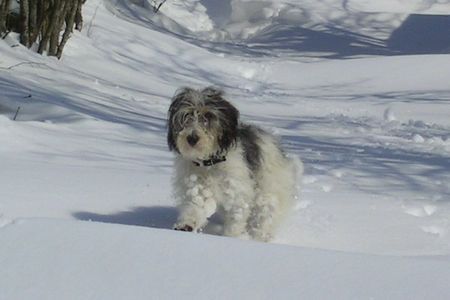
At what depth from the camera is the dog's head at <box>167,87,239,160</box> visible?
Answer: 4.52m

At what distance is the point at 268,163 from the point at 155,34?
10.7m

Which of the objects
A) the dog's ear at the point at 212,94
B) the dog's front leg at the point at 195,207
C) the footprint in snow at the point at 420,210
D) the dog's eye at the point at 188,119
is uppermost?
the dog's ear at the point at 212,94

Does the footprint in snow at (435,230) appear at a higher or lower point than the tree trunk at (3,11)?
lower

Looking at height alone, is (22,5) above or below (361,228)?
above

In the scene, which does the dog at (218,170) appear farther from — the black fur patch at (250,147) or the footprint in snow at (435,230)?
the footprint in snow at (435,230)

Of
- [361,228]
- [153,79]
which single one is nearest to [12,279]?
[361,228]

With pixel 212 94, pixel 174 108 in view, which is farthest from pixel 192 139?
pixel 212 94

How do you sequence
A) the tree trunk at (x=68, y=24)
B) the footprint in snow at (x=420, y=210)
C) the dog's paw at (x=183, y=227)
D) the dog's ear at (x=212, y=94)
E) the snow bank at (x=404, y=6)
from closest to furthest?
the dog's paw at (x=183, y=227)
the dog's ear at (x=212, y=94)
the footprint in snow at (x=420, y=210)
the tree trunk at (x=68, y=24)
the snow bank at (x=404, y=6)

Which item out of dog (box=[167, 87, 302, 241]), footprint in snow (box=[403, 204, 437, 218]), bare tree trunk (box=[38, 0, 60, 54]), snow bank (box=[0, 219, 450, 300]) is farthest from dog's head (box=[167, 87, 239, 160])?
bare tree trunk (box=[38, 0, 60, 54])

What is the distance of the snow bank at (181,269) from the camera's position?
10.3 ft

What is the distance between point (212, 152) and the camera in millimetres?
4559

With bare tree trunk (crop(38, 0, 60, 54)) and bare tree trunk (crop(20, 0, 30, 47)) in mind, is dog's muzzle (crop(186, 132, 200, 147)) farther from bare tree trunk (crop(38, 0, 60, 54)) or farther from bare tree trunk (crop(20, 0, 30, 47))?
bare tree trunk (crop(38, 0, 60, 54))

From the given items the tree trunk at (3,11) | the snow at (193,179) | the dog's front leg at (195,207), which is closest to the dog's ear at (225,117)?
the dog's front leg at (195,207)

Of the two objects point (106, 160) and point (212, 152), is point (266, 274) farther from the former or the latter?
point (106, 160)
